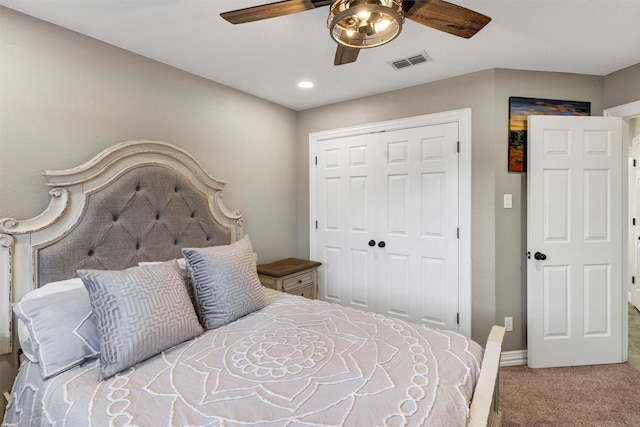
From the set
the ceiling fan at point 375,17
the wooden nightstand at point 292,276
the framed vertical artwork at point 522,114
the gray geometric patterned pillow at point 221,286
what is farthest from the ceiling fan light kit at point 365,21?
the wooden nightstand at point 292,276

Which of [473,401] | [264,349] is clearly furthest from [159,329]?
[473,401]

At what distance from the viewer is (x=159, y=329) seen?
141cm

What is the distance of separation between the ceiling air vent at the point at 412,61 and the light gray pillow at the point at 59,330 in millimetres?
2408

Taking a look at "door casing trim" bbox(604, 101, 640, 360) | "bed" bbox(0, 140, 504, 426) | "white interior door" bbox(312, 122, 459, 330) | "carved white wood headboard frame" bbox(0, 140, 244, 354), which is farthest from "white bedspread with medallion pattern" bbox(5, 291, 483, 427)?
"door casing trim" bbox(604, 101, 640, 360)

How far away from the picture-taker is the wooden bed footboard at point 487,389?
1090 millimetres

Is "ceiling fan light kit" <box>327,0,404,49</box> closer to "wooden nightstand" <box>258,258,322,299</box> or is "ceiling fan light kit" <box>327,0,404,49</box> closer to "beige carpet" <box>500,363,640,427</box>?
"wooden nightstand" <box>258,258,322,299</box>

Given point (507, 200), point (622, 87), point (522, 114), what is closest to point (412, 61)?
point (522, 114)

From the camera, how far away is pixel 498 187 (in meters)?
2.49

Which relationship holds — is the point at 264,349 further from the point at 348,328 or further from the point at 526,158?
the point at 526,158

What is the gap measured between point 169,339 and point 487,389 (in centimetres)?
137

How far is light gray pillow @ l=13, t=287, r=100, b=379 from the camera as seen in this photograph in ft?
4.27

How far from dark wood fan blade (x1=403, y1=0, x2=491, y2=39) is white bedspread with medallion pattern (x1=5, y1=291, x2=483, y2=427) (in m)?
1.44

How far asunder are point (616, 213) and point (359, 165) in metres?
2.09

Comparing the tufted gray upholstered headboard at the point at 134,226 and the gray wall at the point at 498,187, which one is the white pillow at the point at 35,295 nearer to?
the tufted gray upholstered headboard at the point at 134,226
